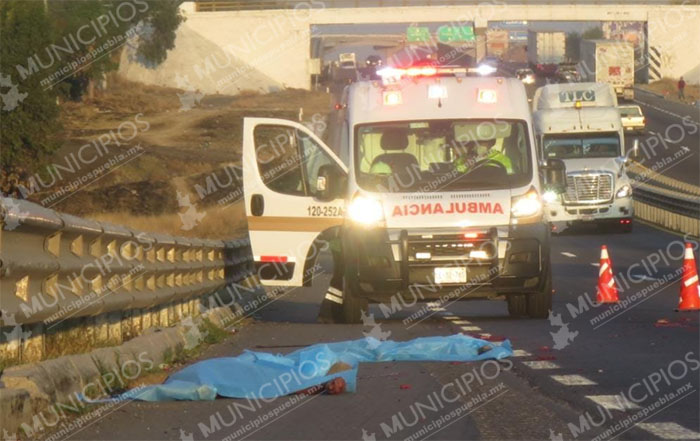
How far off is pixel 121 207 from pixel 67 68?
98.9 ft

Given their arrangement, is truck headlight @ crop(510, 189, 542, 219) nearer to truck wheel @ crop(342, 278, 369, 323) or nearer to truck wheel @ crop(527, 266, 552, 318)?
truck wheel @ crop(527, 266, 552, 318)

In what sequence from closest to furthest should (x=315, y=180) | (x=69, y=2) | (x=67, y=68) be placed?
(x=315, y=180)
(x=67, y=68)
(x=69, y=2)

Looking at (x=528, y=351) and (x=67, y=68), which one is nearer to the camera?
(x=528, y=351)

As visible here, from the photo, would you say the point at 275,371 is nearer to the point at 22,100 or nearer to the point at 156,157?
the point at 22,100

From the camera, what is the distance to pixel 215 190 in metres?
55.5

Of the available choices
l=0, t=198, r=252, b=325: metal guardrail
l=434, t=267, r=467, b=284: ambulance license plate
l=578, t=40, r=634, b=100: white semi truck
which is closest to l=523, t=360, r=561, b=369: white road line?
l=0, t=198, r=252, b=325: metal guardrail

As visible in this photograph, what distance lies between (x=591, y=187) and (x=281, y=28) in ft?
220

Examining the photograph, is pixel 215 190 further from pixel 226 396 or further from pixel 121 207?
pixel 226 396

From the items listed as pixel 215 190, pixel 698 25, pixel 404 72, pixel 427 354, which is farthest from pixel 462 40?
pixel 427 354

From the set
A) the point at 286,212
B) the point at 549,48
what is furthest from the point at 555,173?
the point at 549,48

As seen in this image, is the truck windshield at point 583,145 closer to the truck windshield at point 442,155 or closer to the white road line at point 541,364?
the truck windshield at point 442,155

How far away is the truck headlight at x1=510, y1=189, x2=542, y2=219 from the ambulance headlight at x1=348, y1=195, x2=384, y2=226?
57.3 inches

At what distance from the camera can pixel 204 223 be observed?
44031mm

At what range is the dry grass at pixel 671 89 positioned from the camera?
327ft
